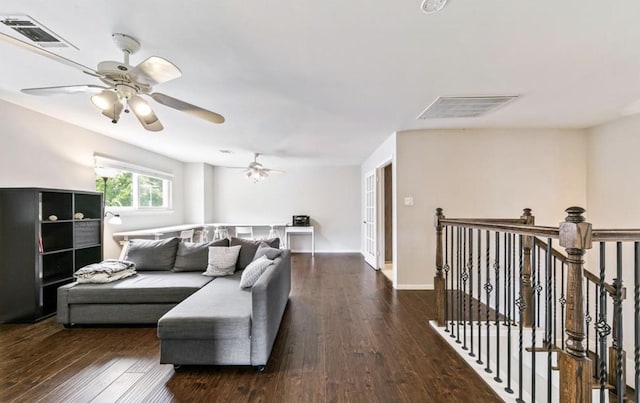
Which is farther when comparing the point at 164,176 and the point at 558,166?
the point at 164,176

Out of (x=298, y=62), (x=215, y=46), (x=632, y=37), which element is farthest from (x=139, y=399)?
(x=632, y=37)

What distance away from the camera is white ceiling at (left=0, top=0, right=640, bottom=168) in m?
1.73

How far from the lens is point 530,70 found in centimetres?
247

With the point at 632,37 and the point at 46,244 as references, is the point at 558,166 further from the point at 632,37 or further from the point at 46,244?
the point at 46,244

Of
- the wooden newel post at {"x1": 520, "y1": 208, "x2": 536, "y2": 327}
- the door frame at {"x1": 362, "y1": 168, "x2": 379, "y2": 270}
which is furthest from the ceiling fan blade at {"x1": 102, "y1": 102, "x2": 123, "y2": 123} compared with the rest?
the door frame at {"x1": 362, "y1": 168, "x2": 379, "y2": 270}

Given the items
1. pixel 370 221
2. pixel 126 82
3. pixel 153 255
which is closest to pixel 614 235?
pixel 126 82

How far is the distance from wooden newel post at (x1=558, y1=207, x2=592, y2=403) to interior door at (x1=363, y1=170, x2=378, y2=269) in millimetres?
4397

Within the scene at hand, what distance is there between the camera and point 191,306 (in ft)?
8.02

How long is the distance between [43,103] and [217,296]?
2942 millimetres

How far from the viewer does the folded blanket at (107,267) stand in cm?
314

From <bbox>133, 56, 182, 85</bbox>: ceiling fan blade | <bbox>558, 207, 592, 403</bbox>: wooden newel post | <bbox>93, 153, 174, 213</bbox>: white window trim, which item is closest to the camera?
<bbox>558, 207, 592, 403</bbox>: wooden newel post

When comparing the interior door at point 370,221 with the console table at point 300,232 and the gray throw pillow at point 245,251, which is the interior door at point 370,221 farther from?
the gray throw pillow at point 245,251

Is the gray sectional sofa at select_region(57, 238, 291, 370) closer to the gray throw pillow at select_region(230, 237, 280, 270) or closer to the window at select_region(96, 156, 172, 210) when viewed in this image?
the gray throw pillow at select_region(230, 237, 280, 270)

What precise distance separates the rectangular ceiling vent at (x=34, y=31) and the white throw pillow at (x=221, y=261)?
2385mm
